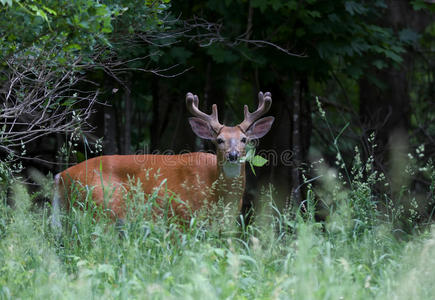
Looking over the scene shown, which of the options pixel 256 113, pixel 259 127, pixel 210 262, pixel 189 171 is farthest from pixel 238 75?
pixel 210 262

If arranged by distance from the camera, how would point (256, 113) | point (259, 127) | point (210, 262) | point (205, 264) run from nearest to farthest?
1. point (205, 264)
2. point (210, 262)
3. point (256, 113)
4. point (259, 127)

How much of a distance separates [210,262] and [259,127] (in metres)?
3.48

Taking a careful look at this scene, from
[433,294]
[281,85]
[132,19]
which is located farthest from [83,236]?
[281,85]

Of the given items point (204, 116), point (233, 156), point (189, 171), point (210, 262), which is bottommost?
point (210, 262)

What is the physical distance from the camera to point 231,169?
677 centimetres

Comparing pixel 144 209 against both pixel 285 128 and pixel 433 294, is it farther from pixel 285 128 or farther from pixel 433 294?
pixel 285 128

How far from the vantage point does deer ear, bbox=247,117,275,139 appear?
740 centimetres

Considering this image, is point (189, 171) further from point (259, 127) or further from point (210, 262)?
point (210, 262)

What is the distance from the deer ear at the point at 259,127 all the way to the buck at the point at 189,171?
19 mm

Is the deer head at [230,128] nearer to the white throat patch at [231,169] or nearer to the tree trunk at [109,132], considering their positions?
the white throat patch at [231,169]

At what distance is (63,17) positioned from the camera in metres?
4.49

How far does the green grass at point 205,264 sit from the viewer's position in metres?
3.81

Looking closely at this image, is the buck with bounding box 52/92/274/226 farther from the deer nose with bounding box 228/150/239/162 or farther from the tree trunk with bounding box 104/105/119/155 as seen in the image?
the tree trunk with bounding box 104/105/119/155

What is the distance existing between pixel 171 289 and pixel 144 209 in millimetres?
892
